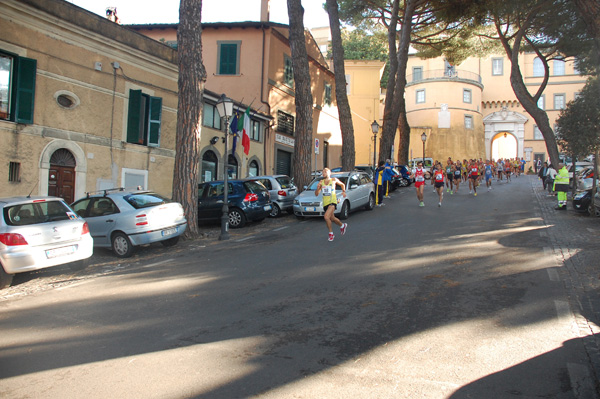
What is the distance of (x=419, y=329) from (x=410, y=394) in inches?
58.4

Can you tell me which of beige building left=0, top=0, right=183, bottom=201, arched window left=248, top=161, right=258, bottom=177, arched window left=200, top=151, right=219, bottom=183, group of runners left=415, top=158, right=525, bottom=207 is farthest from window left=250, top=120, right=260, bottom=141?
group of runners left=415, top=158, right=525, bottom=207

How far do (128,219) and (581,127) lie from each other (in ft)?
51.0

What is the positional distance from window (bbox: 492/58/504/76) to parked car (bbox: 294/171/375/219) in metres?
47.2

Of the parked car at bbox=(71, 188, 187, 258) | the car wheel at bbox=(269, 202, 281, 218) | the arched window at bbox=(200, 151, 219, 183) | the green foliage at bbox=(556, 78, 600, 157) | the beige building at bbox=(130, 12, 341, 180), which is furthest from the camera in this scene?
the beige building at bbox=(130, 12, 341, 180)

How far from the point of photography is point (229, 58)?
26.2m

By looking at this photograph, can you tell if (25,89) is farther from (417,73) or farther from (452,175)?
(417,73)

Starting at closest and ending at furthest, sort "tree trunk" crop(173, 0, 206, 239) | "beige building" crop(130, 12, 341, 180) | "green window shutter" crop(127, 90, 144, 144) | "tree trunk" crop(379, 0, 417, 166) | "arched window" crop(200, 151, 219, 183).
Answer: "tree trunk" crop(173, 0, 206, 239) < "green window shutter" crop(127, 90, 144, 144) < "arched window" crop(200, 151, 219, 183) < "beige building" crop(130, 12, 341, 180) < "tree trunk" crop(379, 0, 417, 166)

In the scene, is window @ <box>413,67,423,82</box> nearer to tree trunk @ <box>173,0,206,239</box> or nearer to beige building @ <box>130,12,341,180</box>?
beige building @ <box>130,12,341,180</box>

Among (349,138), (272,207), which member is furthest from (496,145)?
(272,207)

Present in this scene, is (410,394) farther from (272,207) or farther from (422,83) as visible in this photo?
(422,83)

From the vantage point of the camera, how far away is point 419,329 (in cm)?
514

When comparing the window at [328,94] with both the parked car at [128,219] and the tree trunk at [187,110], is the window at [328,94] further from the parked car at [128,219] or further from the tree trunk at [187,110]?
the parked car at [128,219]

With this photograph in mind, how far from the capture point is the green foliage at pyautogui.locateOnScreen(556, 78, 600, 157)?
1695cm

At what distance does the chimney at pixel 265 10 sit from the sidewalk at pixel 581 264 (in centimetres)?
2011
